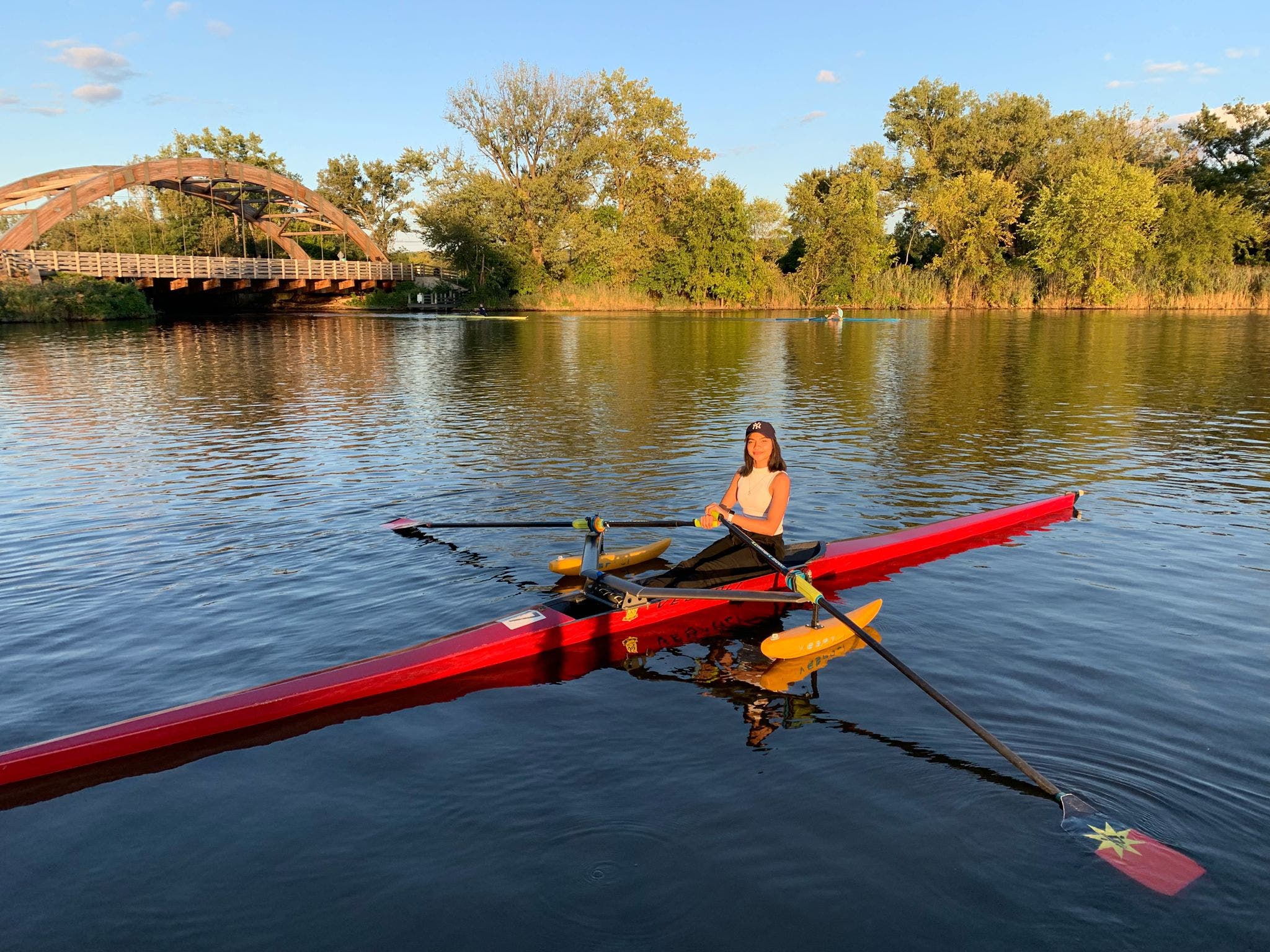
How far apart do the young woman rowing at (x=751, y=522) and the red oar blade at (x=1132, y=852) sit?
3358mm

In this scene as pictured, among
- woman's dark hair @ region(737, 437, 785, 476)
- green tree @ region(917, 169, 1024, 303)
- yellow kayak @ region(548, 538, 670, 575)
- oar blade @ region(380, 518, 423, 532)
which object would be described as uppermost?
green tree @ region(917, 169, 1024, 303)

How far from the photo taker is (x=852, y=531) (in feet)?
33.0

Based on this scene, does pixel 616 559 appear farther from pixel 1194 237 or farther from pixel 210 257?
A: pixel 1194 237

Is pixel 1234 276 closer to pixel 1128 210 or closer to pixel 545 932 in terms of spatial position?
pixel 1128 210

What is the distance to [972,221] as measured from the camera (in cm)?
5997

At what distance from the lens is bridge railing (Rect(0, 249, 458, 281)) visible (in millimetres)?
44188

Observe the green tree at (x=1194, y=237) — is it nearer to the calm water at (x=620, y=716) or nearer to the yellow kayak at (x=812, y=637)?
the calm water at (x=620, y=716)

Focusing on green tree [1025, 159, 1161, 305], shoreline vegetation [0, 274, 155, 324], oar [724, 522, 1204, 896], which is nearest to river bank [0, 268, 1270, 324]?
shoreline vegetation [0, 274, 155, 324]

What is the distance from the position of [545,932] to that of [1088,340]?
35163 mm

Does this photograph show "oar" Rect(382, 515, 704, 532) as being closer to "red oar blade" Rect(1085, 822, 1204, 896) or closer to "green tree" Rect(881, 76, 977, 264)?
"red oar blade" Rect(1085, 822, 1204, 896)

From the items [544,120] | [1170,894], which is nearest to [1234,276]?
[544,120]

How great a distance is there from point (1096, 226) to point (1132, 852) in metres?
60.6

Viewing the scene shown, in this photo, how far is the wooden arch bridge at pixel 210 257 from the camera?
45125 millimetres

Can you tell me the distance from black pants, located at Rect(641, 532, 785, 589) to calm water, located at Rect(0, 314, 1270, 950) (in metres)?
0.61
